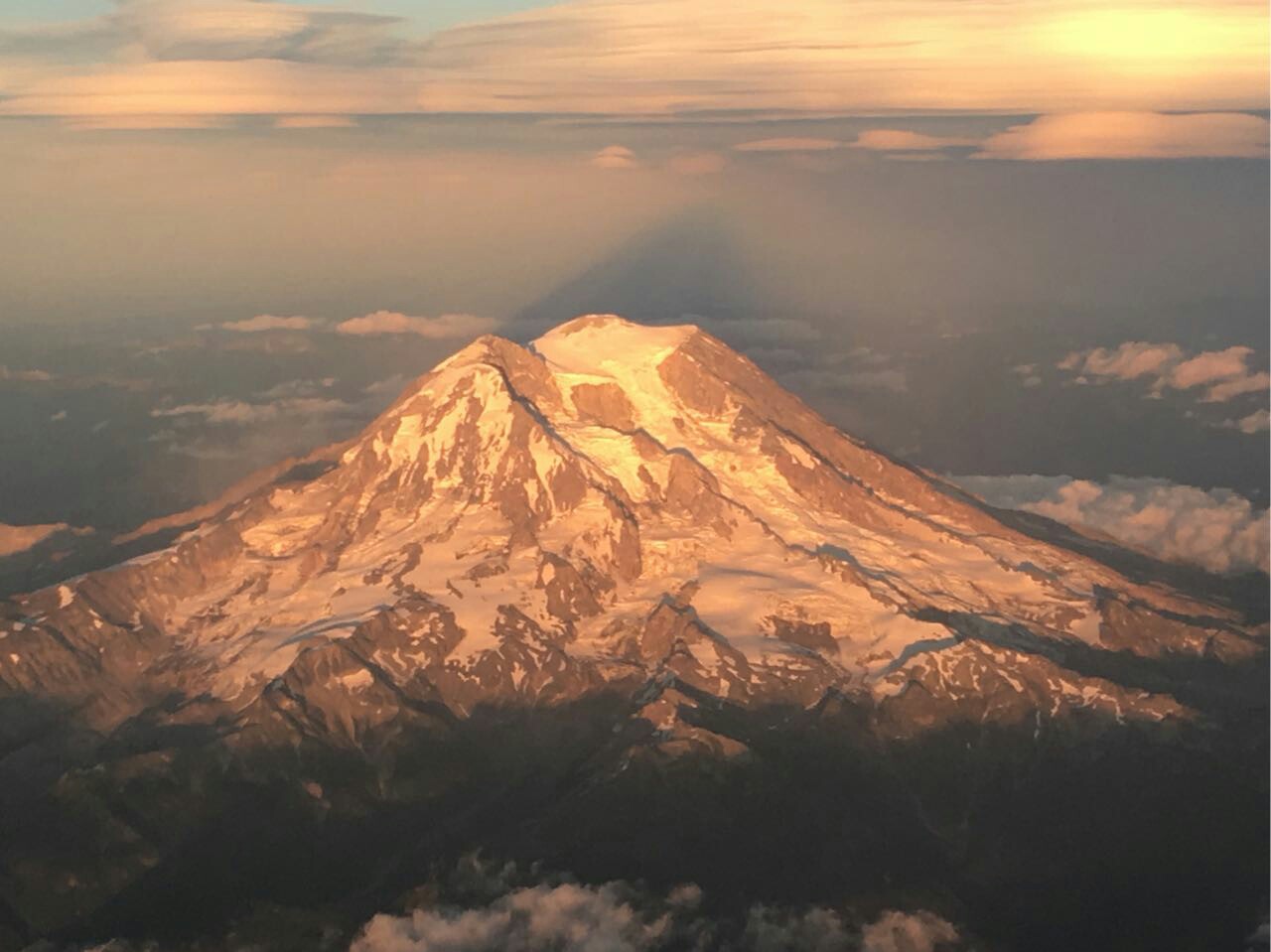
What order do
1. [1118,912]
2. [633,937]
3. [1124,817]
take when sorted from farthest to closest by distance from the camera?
[1124,817] → [1118,912] → [633,937]

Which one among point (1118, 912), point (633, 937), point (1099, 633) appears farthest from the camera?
point (1099, 633)

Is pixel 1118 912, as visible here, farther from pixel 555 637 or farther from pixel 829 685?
pixel 555 637

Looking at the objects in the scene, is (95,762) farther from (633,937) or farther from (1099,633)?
(1099,633)

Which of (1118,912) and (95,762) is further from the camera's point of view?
(95,762)

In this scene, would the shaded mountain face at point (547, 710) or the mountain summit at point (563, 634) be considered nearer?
the shaded mountain face at point (547, 710)

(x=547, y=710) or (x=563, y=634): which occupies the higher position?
(x=563, y=634)

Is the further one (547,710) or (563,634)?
(563,634)

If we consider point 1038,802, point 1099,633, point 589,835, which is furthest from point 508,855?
point 1099,633

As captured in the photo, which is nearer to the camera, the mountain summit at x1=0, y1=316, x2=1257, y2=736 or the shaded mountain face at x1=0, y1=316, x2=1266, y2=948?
the shaded mountain face at x1=0, y1=316, x2=1266, y2=948
